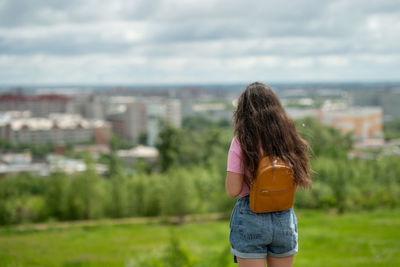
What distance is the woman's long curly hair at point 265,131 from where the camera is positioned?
1769mm

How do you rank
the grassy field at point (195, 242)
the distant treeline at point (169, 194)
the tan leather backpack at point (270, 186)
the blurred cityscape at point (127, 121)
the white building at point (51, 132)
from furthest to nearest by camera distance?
Answer: 1. the white building at point (51, 132)
2. the blurred cityscape at point (127, 121)
3. the distant treeline at point (169, 194)
4. the grassy field at point (195, 242)
5. the tan leather backpack at point (270, 186)

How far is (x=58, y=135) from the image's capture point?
35.1 m

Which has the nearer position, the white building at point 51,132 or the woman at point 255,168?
the woman at point 255,168

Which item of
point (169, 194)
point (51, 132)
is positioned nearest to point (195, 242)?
point (169, 194)

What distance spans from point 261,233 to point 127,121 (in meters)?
42.6

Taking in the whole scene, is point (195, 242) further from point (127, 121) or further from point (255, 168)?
Answer: point (127, 121)

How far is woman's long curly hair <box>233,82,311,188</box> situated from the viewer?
69.6 inches

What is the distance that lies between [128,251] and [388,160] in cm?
1135

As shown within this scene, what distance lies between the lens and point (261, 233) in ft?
5.80

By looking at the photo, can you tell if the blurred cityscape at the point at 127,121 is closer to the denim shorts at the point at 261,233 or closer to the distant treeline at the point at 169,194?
the distant treeline at the point at 169,194

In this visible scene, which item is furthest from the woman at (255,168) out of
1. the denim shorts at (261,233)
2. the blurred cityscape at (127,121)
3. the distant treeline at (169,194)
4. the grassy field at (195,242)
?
the distant treeline at (169,194)

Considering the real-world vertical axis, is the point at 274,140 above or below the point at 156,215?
above

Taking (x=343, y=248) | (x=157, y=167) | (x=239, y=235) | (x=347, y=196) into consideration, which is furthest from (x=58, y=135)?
(x=239, y=235)

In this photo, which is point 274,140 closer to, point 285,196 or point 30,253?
point 285,196
